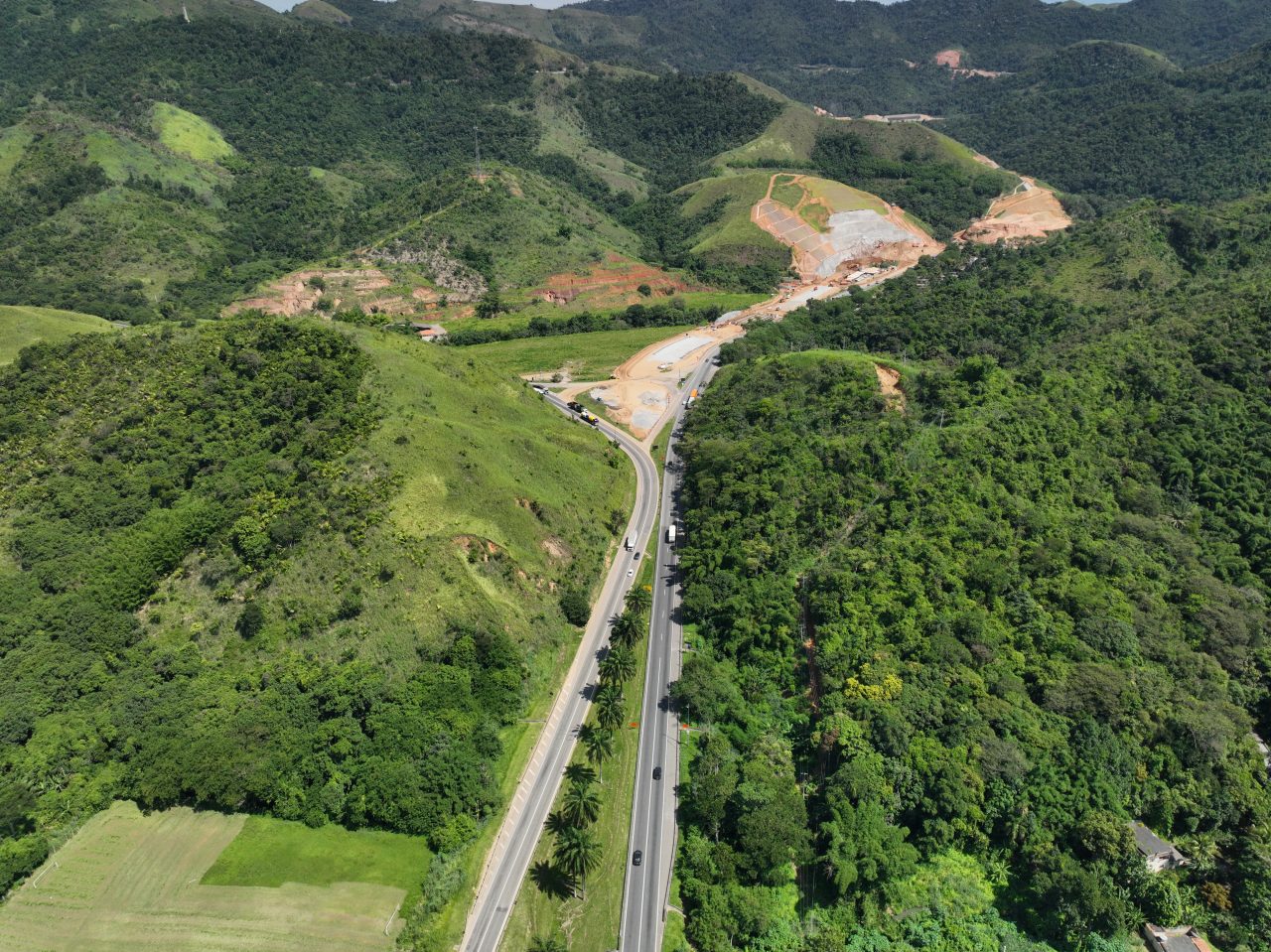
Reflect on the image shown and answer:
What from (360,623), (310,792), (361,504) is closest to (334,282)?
(361,504)

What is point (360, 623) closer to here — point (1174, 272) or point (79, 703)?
point (79, 703)

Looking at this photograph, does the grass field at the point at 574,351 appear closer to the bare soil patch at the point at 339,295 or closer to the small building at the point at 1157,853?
the bare soil patch at the point at 339,295

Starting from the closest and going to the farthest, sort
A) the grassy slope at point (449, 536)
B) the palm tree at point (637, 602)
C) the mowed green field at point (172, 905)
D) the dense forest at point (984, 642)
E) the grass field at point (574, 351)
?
1. the mowed green field at point (172, 905)
2. the dense forest at point (984, 642)
3. the grassy slope at point (449, 536)
4. the palm tree at point (637, 602)
5. the grass field at point (574, 351)

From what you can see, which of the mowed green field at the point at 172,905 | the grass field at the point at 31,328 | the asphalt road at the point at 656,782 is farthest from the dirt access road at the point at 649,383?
the grass field at the point at 31,328

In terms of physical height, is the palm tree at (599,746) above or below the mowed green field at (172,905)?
above

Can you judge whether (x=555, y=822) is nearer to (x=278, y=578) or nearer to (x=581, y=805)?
(x=581, y=805)
